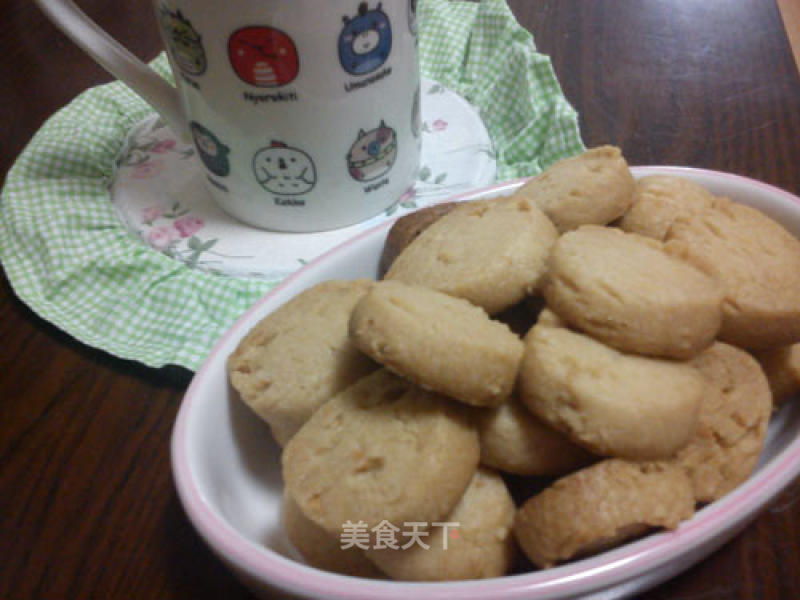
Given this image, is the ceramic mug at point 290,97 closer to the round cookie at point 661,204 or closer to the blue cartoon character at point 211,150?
the blue cartoon character at point 211,150

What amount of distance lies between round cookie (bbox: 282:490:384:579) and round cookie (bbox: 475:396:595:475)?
0.29 ft

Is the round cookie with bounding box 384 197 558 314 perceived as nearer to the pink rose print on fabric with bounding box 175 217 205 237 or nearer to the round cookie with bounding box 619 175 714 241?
the round cookie with bounding box 619 175 714 241

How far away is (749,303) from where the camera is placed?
0.37 metres

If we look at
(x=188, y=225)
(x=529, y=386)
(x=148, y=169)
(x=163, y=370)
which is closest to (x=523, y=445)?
(x=529, y=386)

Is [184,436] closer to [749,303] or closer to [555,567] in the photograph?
[555,567]

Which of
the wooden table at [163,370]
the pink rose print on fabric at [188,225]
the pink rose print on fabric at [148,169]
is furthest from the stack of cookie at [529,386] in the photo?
the pink rose print on fabric at [148,169]

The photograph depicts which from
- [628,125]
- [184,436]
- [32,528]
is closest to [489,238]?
[184,436]

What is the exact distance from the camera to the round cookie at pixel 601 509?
31 cm

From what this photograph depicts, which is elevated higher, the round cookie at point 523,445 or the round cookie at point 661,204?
the round cookie at point 661,204

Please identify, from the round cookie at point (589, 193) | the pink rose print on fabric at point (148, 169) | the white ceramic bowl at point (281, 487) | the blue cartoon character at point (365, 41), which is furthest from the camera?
the pink rose print on fabric at point (148, 169)

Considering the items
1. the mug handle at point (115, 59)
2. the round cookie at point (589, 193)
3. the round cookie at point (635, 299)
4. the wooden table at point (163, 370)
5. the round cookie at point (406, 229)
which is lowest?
the wooden table at point (163, 370)

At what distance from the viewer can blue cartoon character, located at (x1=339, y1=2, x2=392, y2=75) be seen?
52cm

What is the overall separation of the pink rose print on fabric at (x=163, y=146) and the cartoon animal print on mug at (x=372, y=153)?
30 centimetres

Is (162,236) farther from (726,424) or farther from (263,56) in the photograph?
(726,424)
